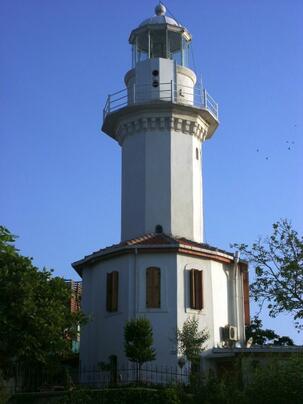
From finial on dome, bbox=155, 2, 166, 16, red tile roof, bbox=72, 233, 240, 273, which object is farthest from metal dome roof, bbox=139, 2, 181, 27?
red tile roof, bbox=72, 233, 240, 273

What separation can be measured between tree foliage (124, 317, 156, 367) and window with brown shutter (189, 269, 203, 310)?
3758 mm

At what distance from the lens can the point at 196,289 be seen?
3052cm

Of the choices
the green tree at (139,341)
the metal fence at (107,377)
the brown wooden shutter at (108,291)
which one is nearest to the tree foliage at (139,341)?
the green tree at (139,341)

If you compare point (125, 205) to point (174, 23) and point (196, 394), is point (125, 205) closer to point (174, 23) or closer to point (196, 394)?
point (174, 23)

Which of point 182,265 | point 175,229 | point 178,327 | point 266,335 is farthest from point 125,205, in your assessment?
point 266,335

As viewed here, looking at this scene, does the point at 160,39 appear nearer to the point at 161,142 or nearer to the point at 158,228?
the point at 161,142

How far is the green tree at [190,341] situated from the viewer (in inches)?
1089

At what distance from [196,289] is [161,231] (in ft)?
12.8

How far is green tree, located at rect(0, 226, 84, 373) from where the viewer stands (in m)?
24.1

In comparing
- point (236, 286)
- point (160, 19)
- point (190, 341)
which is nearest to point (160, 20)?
point (160, 19)

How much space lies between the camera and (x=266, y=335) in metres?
50.3

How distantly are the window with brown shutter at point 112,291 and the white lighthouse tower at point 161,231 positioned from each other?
0.15ft

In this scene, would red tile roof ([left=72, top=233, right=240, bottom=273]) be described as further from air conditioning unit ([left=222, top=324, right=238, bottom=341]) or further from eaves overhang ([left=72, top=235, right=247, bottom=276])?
air conditioning unit ([left=222, top=324, right=238, bottom=341])

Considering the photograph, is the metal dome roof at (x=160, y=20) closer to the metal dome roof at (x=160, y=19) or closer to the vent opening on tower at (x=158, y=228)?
the metal dome roof at (x=160, y=19)
